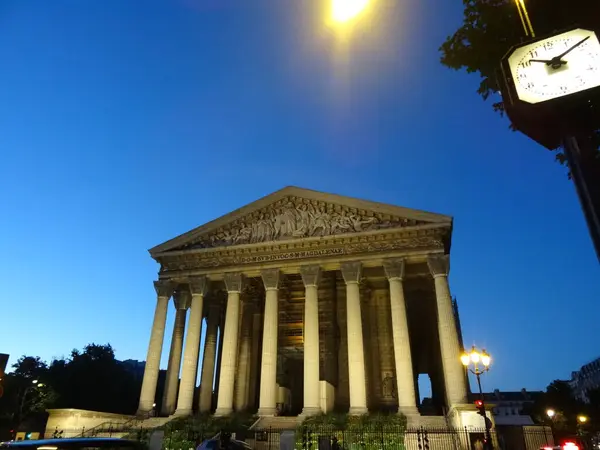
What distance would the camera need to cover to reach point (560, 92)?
2.86 m

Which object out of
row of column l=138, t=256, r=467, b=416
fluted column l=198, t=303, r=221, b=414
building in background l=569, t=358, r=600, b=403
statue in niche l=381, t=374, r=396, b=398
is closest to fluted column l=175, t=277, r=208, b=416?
row of column l=138, t=256, r=467, b=416

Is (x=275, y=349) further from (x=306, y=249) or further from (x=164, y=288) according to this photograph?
(x=164, y=288)

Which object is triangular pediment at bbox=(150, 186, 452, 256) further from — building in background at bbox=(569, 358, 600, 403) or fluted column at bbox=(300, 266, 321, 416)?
building in background at bbox=(569, 358, 600, 403)

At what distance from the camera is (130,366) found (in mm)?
99938

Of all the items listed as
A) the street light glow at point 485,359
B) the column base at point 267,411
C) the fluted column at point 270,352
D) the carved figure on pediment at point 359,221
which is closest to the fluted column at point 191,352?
the fluted column at point 270,352

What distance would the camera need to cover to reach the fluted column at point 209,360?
99.0ft

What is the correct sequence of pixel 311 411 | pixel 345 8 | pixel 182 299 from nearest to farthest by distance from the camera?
pixel 345 8 < pixel 311 411 < pixel 182 299

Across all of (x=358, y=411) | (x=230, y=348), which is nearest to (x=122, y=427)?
(x=230, y=348)

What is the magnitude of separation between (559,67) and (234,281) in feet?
88.8

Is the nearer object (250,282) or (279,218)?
(279,218)

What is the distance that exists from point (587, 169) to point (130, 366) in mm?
111050

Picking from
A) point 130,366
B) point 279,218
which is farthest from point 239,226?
point 130,366

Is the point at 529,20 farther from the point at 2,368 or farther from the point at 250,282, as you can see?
the point at 250,282

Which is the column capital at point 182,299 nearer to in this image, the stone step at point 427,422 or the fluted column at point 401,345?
the fluted column at point 401,345
